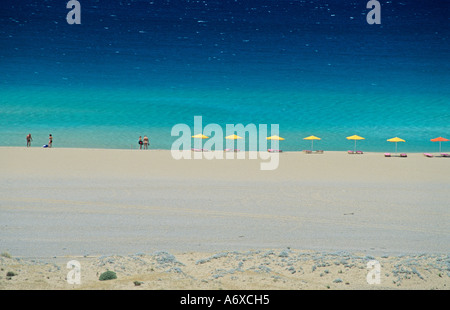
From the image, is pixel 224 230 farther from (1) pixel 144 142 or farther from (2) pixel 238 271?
(1) pixel 144 142

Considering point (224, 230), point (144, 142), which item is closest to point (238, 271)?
point (224, 230)

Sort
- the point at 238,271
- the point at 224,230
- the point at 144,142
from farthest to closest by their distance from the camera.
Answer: the point at 144,142
the point at 224,230
the point at 238,271

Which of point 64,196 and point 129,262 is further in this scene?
point 64,196

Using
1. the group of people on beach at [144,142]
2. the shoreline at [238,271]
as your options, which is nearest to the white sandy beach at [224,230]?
the shoreline at [238,271]

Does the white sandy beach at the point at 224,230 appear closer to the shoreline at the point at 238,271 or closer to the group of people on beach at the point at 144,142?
the shoreline at the point at 238,271

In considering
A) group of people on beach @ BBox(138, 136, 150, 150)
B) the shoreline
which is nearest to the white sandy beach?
the shoreline

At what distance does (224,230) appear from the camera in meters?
7.25

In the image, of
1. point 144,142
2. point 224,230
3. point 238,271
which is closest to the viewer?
point 238,271

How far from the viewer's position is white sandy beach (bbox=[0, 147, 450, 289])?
4.67m
